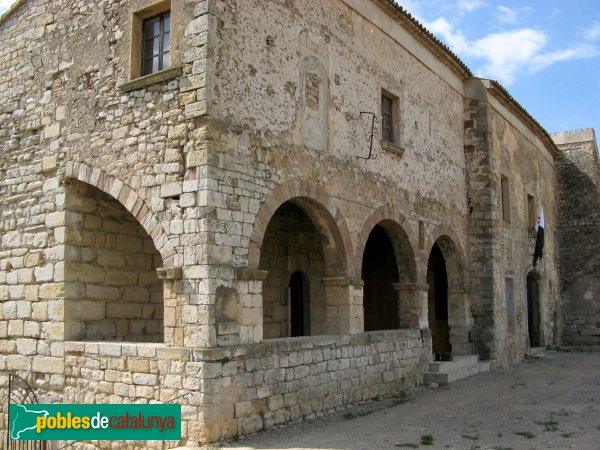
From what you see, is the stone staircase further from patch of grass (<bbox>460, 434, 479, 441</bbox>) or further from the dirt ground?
patch of grass (<bbox>460, 434, 479, 441</bbox>)

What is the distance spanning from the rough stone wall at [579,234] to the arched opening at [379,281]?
31.3ft

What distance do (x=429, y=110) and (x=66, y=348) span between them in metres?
8.30

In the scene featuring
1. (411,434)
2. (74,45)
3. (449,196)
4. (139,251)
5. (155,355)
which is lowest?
(411,434)

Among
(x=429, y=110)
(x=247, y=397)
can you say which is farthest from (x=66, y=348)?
(x=429, y=110)

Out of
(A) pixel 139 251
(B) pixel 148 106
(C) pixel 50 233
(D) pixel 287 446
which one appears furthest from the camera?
(A) pixel 139 251

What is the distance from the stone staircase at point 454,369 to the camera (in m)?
11.5

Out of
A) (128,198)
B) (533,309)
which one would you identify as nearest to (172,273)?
(128,198)

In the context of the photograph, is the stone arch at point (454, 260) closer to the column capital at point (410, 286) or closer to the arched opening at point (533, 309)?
the column capital at point (410, 286)

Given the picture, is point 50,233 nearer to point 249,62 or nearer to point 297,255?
point 249,62

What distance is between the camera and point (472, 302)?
554 inches

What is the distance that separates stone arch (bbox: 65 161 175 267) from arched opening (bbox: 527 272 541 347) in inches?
553

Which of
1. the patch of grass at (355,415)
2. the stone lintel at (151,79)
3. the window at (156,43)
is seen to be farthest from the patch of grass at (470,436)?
the window at (156,43)

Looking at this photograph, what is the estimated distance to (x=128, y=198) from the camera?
796 cm

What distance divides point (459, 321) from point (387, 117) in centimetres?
501
